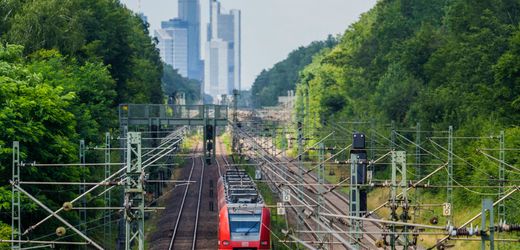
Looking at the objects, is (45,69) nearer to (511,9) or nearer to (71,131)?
(71,131)

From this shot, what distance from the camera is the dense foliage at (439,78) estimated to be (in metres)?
61.6

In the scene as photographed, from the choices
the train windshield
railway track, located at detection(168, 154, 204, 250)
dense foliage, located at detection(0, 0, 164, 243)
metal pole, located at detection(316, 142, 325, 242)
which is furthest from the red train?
railway track, located at detection(168, 154, 204, 250)

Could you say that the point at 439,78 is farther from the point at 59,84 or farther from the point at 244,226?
the point at 244,226

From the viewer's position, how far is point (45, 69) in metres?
57.0

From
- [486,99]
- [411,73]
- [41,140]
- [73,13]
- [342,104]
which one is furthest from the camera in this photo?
[342,104]

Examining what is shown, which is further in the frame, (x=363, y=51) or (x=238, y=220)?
(x=363, y=51)

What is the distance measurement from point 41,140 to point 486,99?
105 feet

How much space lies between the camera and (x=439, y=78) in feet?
284

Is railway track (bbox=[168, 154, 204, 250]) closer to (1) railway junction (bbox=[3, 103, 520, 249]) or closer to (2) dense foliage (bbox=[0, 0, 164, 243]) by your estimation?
(1) railway junction (bbox=[3, 103, 520, 249])

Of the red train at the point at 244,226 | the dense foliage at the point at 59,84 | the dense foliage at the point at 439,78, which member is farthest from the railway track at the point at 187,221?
the dense foliage at the point at 439,78

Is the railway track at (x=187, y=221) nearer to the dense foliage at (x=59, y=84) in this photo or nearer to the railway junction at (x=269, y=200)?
the railway junction at (x=269, y=200)

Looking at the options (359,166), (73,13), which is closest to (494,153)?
(359,166)

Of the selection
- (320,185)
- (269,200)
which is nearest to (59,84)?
(269,200)

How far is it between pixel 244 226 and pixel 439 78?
147ft
